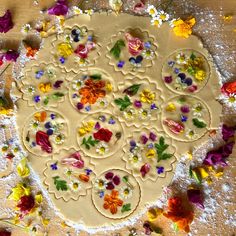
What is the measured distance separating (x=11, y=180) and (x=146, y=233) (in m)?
0.41

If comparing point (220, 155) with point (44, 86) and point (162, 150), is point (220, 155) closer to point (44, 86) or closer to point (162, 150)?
point (162, 150)

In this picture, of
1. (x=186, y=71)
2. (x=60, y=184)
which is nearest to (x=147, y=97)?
(x=186, y=71)

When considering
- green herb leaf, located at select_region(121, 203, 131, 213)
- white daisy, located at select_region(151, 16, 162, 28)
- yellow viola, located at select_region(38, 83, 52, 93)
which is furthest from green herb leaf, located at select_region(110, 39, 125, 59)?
green herb leaf, located at select_region(121, 203, 131, 213)

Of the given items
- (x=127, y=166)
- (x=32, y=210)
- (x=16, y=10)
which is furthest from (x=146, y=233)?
(x=16, y=10)

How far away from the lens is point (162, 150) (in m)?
1.25

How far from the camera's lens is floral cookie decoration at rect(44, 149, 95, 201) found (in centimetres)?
126

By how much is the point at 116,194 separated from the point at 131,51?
40 cm

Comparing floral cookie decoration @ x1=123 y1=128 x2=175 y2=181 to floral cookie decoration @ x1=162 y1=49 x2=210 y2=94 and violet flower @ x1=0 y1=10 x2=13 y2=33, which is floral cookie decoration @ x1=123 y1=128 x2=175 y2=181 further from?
violet flower @ x1=0 y1=10 x2=13 y2=33

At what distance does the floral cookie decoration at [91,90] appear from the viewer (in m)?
1.28

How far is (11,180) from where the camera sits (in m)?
1.29

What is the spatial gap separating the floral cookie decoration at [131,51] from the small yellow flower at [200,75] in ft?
0.43

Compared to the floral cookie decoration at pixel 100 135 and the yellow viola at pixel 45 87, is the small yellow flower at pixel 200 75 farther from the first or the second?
the yellow viola at pixel 45 87

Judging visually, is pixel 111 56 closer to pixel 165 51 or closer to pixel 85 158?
pixel 165 51

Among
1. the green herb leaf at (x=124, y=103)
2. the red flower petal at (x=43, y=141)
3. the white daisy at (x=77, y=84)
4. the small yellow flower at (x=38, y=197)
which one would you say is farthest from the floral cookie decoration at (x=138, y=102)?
the small yellow flower at (x=38, y=197)
